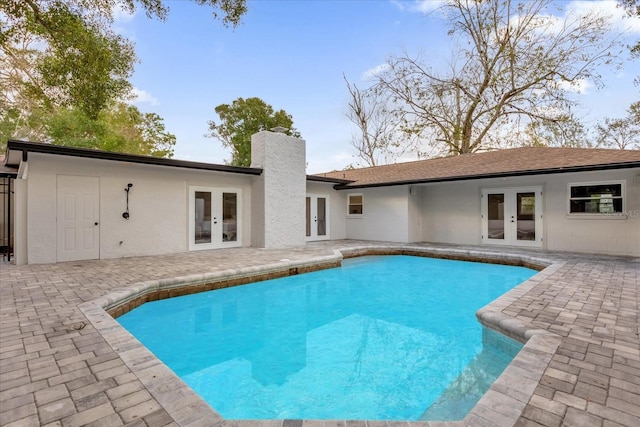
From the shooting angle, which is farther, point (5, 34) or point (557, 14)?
point (557, 14)

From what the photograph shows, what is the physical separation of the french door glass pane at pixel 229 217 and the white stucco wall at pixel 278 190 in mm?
634

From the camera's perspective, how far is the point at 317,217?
43.3ft

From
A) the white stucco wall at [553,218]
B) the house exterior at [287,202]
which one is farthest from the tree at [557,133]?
the white stucco wall at [553,218]

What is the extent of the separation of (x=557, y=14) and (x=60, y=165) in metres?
21.8

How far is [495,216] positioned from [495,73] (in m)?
11.5

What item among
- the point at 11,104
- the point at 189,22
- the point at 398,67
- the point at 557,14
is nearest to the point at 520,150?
the point at 557,14

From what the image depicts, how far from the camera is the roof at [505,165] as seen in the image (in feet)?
27.2

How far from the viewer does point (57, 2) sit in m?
7.37

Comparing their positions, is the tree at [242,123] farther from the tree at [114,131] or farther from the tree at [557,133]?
the tree at [557,133]

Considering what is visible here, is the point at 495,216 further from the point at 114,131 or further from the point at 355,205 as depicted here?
the point at 114,131

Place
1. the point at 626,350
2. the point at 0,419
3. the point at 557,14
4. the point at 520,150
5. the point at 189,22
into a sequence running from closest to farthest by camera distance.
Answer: the point at 0,419 < the point at 626,350 < the point at 189,22 < the point at 520,150 < the point at 557,14

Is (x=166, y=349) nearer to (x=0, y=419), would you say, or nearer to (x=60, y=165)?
(x=0, y=419)

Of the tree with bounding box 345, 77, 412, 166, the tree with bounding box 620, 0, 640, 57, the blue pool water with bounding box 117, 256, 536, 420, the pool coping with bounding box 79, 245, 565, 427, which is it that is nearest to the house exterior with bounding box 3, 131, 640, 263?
the tree with bounding box 620, 0, 640, 57

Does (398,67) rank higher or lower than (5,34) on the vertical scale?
higher
